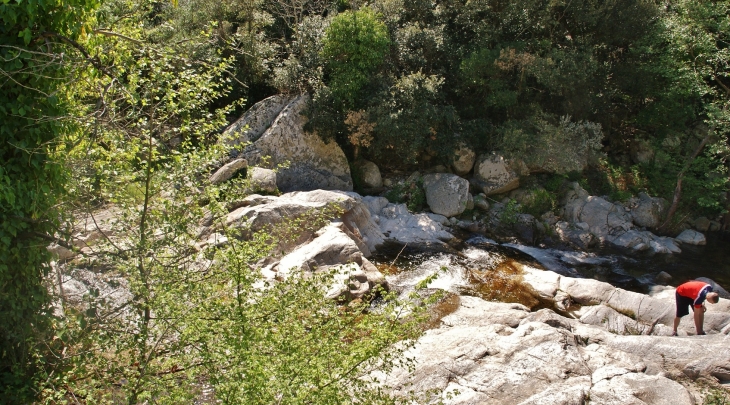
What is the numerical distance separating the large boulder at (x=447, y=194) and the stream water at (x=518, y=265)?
1.43 metres

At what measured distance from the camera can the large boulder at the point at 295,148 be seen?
19.0m

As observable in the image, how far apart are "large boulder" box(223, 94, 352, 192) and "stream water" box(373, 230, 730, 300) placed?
157 inches

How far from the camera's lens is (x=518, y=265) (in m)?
16.5

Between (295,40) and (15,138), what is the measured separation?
52.6ft

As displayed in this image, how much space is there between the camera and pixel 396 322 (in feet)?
20.1

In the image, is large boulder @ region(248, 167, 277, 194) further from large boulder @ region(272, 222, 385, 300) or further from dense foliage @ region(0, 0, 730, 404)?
large boulder @ region(272, 222, 385, 300)

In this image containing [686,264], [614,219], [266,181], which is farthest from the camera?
[614,219]

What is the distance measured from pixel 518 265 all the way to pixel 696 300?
530 centimetres

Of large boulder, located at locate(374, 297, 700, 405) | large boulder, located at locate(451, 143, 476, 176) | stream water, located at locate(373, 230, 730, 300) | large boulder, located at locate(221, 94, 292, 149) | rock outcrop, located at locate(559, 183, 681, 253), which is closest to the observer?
large boulder, located at locate(374, 297, 700, 405)

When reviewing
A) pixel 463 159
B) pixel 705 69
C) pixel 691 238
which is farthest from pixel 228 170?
pixel 705 69

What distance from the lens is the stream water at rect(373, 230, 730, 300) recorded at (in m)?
15.2

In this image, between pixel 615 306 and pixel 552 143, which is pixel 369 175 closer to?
pixel 552 143

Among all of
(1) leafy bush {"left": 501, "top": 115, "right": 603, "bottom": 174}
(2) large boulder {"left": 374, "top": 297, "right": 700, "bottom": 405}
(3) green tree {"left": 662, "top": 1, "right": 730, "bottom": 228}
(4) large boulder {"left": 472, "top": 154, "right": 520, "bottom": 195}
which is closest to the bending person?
(2) large boulder {"left": 374, "top": 297, "right": 700, "bottom": 405}

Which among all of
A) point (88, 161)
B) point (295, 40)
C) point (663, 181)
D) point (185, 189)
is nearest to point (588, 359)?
point (185, 189)
